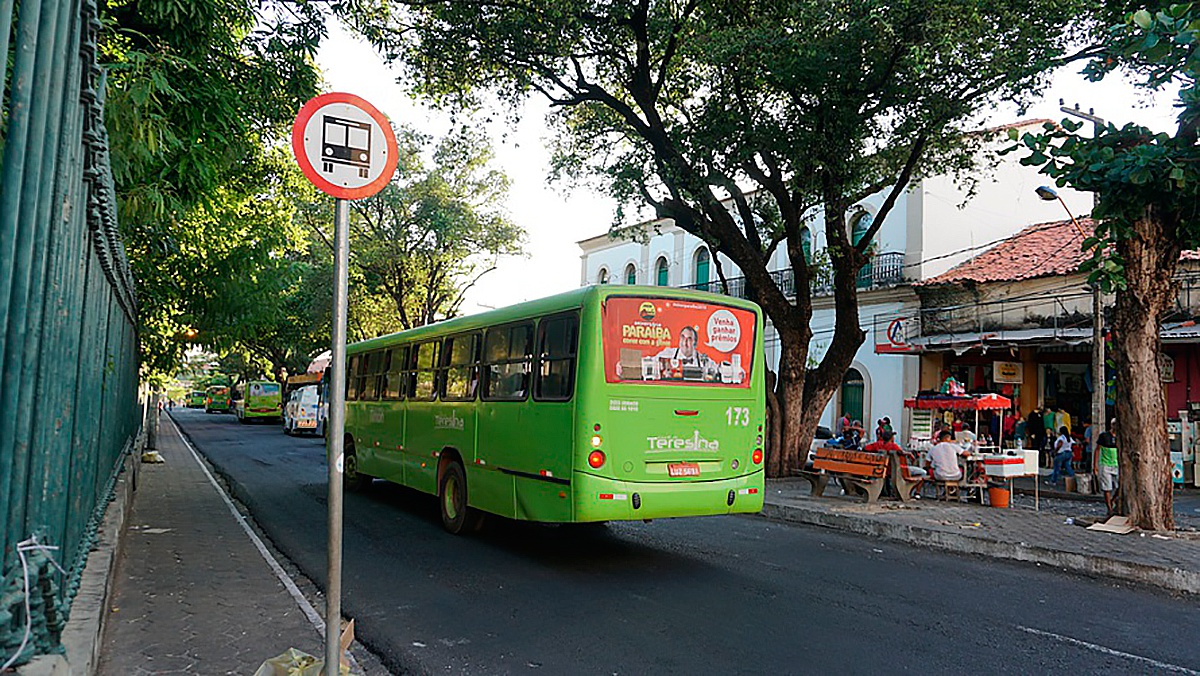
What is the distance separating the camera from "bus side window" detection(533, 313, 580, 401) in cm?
842

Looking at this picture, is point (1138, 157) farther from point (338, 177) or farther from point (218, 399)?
point (218, 399)

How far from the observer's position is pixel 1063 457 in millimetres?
18328

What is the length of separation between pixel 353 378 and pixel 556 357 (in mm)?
7510

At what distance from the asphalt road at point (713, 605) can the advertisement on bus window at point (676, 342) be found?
192cm

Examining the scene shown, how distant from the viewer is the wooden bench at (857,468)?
12.8 meters

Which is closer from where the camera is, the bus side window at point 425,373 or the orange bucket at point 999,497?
the bus side window at point 425,373

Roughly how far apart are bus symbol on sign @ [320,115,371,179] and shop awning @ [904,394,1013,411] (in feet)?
48.6

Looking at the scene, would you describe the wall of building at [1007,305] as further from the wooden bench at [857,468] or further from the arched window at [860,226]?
the wooden bench at [857,468]

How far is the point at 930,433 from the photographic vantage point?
1884 cm

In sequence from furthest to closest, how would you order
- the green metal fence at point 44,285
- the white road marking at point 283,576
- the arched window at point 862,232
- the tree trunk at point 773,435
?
1. the arched window at point 862,232
2. the tree trunk at point 773,435
3. the white road marking at point 283,576
4. the green metal fence at point 44,285

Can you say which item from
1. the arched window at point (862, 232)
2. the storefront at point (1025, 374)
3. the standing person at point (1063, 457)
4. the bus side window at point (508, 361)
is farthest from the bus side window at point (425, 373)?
the arched window at point (862, 232)

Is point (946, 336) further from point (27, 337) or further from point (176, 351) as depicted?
point (27, 337)

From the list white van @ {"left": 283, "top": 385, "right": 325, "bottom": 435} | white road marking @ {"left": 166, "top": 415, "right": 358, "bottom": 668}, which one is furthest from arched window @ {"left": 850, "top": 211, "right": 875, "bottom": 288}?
white van @ {"left": 283, "top": 385, "right": 325, "bottom": 435}

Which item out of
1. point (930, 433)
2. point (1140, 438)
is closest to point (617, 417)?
point (1140, 438)
